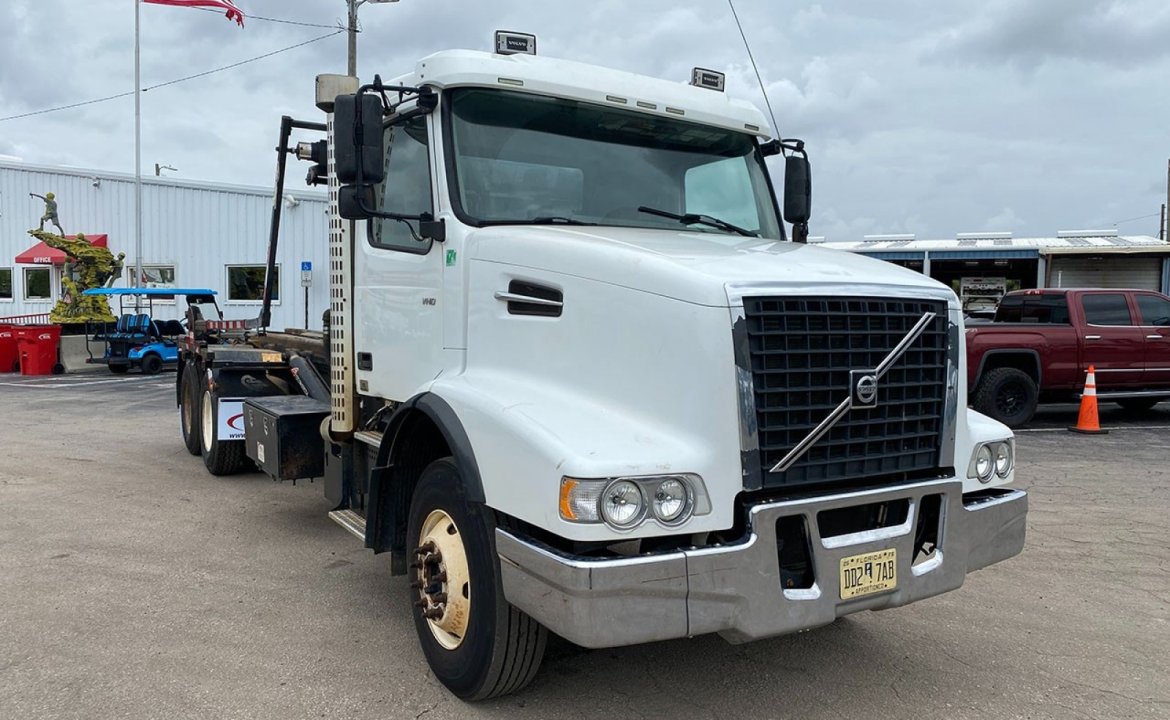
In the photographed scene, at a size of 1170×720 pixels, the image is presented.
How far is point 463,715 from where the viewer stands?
348 centimetres

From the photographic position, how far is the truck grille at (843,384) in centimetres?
312

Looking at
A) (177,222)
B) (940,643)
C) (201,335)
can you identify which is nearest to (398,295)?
(940,643)

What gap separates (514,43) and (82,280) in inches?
910

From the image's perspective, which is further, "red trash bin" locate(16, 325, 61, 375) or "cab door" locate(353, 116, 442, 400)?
"red trash bin" locate(16, 325, 61, 375)

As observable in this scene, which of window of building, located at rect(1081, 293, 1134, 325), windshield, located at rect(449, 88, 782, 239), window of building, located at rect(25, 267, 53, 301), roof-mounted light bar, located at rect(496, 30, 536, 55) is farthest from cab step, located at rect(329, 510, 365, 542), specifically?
window of building, located at rect(25, 267, 53, 301)

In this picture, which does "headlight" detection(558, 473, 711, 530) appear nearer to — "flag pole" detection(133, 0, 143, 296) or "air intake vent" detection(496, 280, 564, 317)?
"air intake vent" detection(496, 280, 564, 317)

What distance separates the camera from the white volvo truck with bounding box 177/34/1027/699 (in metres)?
2.95

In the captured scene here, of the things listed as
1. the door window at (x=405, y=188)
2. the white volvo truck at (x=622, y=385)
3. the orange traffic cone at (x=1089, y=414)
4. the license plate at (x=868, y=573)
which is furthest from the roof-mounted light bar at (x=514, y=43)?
the orange traffic cone at (x=1089, y=414)

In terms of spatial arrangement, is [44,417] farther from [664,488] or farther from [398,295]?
[664,488]

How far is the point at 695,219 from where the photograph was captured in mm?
4383

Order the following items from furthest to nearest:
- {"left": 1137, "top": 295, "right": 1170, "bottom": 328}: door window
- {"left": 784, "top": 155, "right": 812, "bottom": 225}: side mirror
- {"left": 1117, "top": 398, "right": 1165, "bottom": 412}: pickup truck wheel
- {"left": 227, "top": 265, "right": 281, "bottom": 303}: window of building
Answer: {"left": 227, "top": 265, "right": 281, "bottom": 303}: window of building < {"left": 1117, "top": 398, "right": 1165, "bottom": 412}: pickup truck wheel < {"left": 1137, "top": 295, "right": 1170, "bottom": 328}: door window < {"left": 784, "top": 155, "right": 812, "bottom": 225}: side mirror

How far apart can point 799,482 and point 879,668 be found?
1369 mm

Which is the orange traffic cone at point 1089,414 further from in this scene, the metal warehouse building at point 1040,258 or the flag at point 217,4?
the flag at point 217,4

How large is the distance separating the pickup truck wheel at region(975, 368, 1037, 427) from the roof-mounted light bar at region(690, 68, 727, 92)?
8.11m
